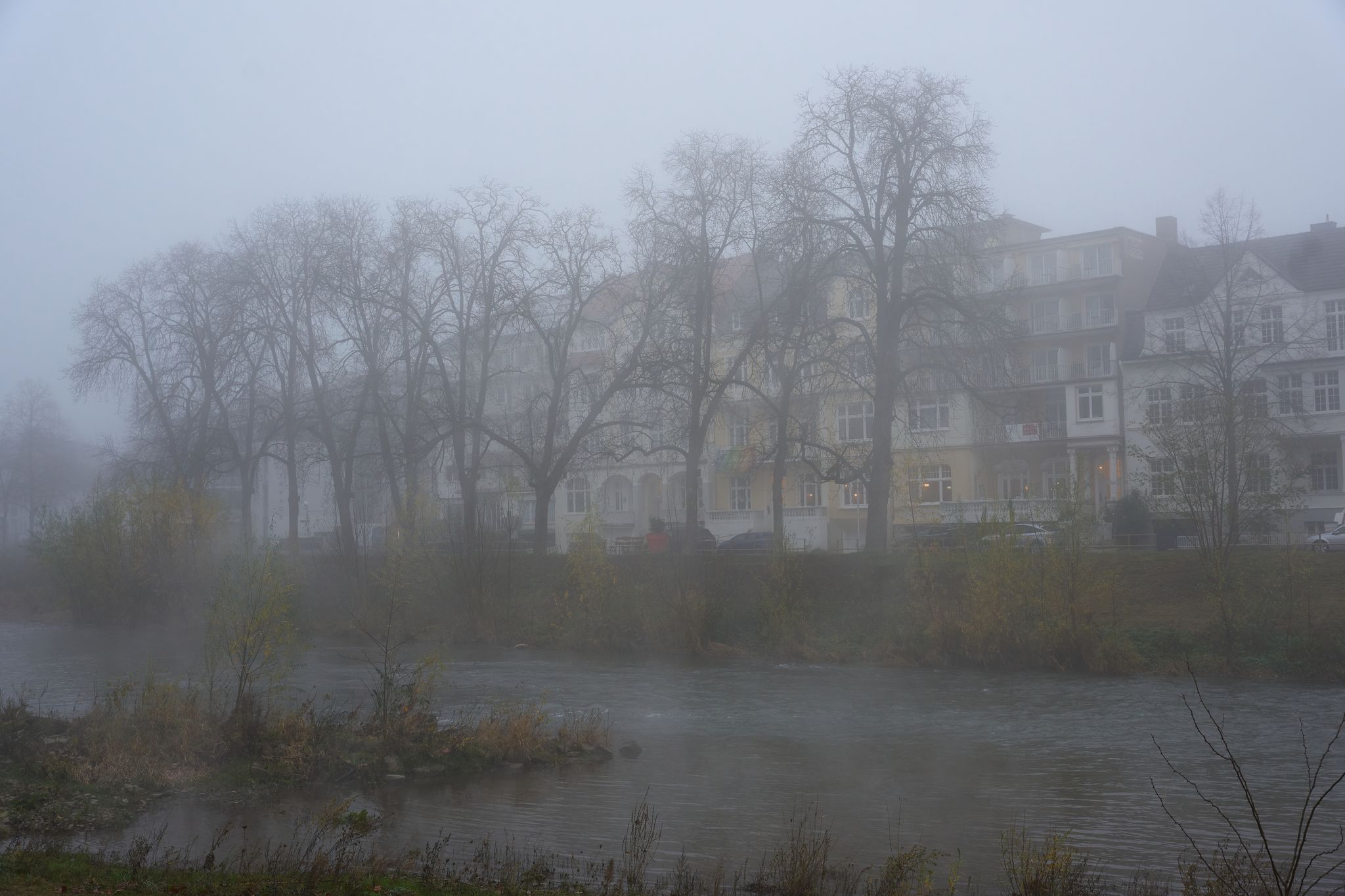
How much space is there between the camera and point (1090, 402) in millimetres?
63344

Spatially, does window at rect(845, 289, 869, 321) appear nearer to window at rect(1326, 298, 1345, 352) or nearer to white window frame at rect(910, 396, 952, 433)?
white window frame at rect(910, 396, 952, 433)

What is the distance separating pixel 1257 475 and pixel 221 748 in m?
28.1

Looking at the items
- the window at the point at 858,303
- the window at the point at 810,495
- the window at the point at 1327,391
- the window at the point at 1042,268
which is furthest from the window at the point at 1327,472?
the window at the point at 858,303

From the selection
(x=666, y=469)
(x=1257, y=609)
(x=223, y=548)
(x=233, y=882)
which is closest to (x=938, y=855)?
(x=233, y=882)

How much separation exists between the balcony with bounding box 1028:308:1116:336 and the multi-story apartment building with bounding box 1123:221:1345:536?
6.55 feet

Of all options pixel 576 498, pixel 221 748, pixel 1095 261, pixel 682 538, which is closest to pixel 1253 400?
pixel 682 538

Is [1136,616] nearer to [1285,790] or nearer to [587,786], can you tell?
[1285,790]

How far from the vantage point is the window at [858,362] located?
124 ft

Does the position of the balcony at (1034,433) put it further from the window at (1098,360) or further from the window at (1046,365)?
the window at (1098,360)

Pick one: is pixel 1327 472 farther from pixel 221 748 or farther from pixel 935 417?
pixel 221 748

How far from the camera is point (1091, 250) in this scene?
6794cm

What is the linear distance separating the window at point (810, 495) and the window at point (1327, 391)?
24.4 meters

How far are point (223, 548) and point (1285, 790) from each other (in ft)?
120

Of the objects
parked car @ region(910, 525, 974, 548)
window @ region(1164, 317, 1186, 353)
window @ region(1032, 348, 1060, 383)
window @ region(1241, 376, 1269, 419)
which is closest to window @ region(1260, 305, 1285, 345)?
window @ region(1164, 317, 1186, 353)
